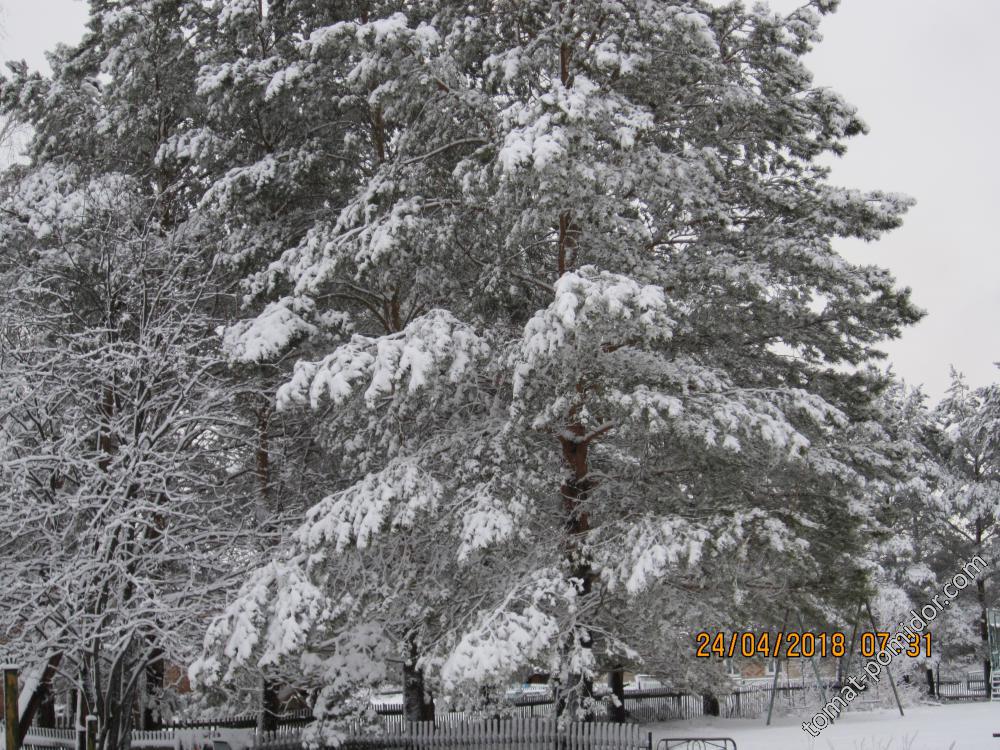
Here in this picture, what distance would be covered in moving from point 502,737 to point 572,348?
594 centimetres

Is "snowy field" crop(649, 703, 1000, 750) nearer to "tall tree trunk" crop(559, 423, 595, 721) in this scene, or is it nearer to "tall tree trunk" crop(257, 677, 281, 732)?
"tall tree trunk" crop(559, 423, 595, 721)

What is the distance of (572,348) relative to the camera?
34.7ft

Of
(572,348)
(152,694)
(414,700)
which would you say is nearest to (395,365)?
(572,348)

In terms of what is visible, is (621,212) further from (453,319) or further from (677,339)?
(453,319)

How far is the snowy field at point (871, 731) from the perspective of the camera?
1482cm

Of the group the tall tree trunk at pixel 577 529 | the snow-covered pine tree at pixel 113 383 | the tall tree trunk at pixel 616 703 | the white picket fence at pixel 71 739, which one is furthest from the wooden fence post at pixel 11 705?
the tall tree trunk at pixel 616 703

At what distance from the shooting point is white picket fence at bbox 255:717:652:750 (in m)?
11.7

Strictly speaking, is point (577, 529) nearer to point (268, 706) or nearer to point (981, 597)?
point (268, 706)

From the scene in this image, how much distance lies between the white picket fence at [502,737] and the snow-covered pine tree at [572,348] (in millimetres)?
765

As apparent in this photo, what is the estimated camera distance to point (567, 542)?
40.8ft

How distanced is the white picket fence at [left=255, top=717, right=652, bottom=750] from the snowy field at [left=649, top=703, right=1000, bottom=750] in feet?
8.96

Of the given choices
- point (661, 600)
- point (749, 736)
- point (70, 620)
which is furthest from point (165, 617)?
point (749, 736)

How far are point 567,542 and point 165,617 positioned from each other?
5276 mm

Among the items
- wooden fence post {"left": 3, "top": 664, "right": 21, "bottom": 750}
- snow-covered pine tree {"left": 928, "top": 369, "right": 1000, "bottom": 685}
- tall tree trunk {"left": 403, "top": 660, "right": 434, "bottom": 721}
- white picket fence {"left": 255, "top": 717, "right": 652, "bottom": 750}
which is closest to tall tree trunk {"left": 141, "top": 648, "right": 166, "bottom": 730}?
white picket fence {"left": 255, "top": 717, "right": 652, "bottom": 750}
